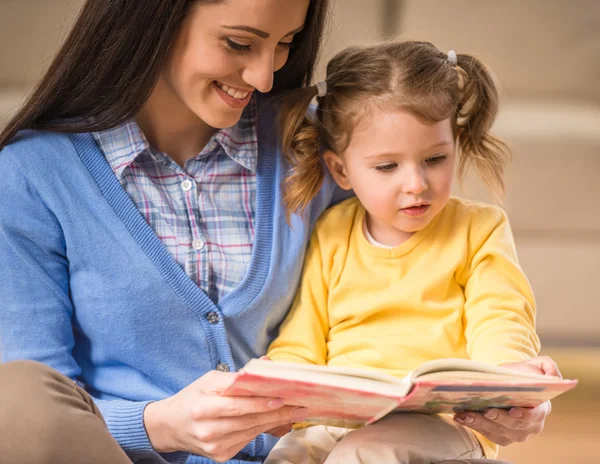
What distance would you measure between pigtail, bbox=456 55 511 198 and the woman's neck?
44 centimetres

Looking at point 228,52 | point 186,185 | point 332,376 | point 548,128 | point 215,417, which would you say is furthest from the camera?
point 548,128

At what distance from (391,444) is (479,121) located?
0.57 m

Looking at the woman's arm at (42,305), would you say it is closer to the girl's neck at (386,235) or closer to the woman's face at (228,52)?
the woman's face at (228,52)

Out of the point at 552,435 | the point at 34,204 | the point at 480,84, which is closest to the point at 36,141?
the point at 34,204

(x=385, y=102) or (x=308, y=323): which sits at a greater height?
(x=385, y=102)

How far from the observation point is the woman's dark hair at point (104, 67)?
1158mm

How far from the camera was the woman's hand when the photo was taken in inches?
41.9

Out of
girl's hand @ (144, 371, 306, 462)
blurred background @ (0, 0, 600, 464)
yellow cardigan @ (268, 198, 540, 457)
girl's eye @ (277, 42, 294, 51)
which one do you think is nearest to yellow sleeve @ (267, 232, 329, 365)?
yellow cardigan @ (268, 198, 540, 457)

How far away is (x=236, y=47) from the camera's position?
1179 mm

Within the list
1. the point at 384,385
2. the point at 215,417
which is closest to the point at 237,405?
the point at 215,417

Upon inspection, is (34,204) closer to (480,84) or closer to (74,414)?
(74,414)

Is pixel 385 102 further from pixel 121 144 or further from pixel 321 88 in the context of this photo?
pixel 121 144

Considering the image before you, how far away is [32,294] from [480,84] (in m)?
0.78

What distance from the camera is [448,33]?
7.00ft
